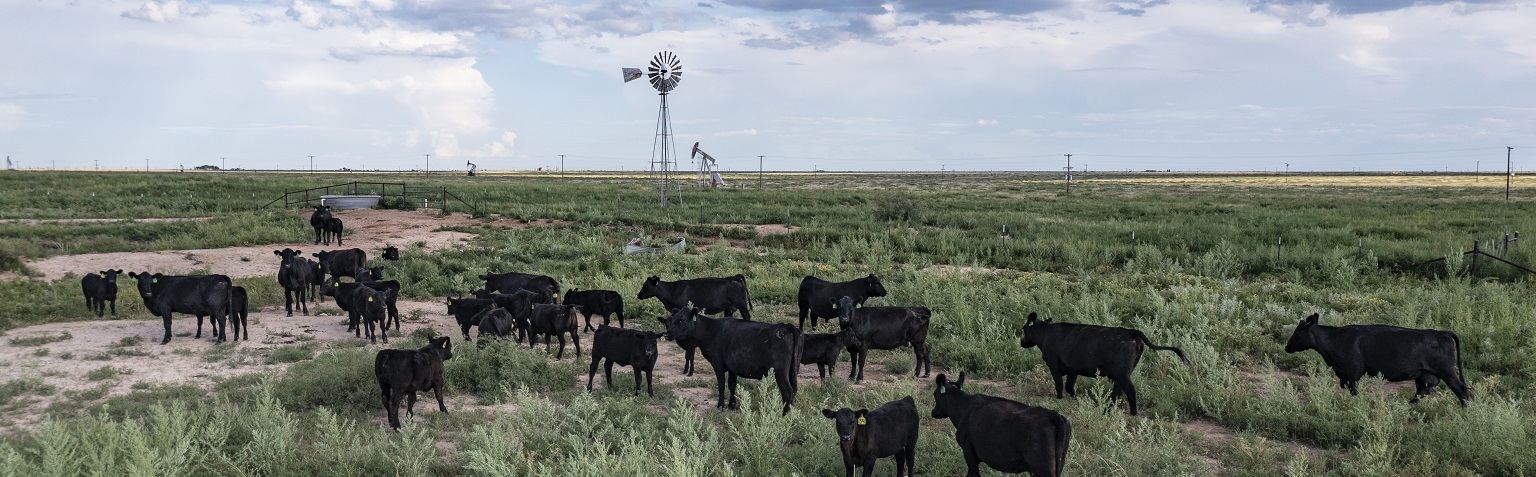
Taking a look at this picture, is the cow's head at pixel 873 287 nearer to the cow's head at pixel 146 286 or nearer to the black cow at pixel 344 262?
the black cow at pixel 344 262

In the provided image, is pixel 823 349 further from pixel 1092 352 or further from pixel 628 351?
pixel 1092 352

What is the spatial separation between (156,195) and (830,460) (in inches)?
2277

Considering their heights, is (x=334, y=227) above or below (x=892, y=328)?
above

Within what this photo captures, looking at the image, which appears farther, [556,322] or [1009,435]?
[556,322]

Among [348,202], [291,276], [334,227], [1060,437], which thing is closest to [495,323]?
[291,276]

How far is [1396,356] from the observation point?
10633 mm

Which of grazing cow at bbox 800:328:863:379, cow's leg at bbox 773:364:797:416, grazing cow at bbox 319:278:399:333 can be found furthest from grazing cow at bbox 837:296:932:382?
grazing cow at bbox 319:278:399:333

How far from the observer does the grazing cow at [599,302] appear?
15656 mm

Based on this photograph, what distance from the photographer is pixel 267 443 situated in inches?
340

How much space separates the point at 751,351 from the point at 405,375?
407 centimetres

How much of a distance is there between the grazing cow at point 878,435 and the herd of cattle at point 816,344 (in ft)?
0.04

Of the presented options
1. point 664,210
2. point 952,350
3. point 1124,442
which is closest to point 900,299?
point 952,350

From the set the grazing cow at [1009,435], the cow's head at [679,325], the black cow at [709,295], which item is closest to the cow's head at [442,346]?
the cow's head at [679,325]

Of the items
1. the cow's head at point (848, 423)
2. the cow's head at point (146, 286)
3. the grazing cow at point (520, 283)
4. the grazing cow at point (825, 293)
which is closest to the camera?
the cow's head at point (848, 423)
